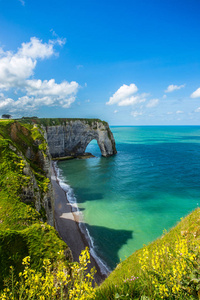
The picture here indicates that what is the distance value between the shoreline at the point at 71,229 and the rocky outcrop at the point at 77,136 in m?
40.3

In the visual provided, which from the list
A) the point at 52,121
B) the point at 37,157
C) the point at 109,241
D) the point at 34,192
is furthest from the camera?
the point at 52,121

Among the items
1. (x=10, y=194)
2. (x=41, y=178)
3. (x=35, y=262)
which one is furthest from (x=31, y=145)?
(x=35, y=262)

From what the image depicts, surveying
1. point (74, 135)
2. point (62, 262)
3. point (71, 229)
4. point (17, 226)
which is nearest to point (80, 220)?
point (71, 229)

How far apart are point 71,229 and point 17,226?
14.7 meters

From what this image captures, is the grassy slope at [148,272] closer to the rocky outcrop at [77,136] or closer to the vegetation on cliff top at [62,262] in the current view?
the vegetation on cliff top at [62,262]

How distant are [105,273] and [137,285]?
16294 millimetres

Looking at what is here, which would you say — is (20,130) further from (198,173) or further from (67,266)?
(198,173)

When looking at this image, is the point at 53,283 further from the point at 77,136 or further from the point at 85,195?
the point at 77,136

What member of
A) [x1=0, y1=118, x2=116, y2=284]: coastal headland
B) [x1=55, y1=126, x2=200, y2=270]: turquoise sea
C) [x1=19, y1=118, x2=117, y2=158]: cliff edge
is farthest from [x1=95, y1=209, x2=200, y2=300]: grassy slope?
[x1=19, y1=118, x2=117, y2=158]: cliff edge

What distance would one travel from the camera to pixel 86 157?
74.2m

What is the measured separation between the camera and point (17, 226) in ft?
35.5

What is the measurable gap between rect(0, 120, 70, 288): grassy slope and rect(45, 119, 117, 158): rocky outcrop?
54255 millimetres

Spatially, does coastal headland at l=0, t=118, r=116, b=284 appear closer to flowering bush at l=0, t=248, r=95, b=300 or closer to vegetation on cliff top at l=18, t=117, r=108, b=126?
flowering bush at l=0, t=248, r=95, b=300

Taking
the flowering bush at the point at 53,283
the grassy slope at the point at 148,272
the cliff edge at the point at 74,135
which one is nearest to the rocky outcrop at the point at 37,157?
the grassy slope at the point at 148,272
